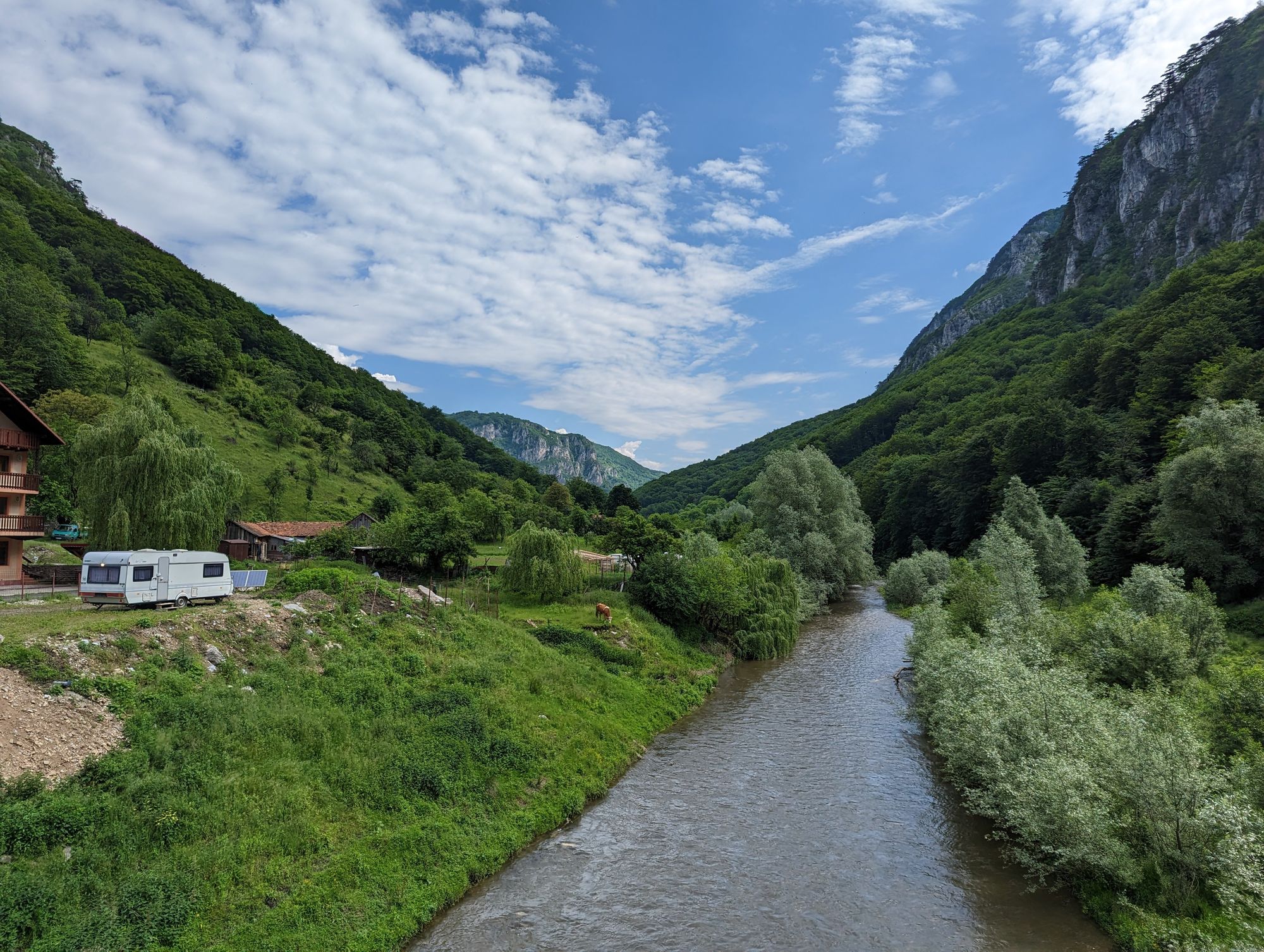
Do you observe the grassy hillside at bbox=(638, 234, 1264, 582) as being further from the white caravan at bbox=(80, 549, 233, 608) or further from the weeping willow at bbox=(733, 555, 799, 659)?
the white caravan at bbox=(80, 549, 233, 608)

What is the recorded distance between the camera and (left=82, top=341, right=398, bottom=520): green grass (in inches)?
2640

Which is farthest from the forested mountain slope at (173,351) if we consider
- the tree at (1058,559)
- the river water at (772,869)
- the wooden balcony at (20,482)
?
the tree at (1058,559)

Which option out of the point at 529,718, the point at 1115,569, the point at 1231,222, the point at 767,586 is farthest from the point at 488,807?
the point at 1231,222

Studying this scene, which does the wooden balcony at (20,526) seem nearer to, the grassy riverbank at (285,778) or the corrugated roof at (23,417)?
the corrugated roof at (23,417)

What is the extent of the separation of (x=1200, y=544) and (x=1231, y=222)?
98.0 m

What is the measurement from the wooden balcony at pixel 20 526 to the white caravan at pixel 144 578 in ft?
38.7

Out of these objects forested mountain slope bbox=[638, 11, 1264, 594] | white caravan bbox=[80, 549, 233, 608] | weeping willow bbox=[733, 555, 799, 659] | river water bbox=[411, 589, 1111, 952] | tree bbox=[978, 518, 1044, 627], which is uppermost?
forested mountain slope bbox=[638, 11, 1264, 594]

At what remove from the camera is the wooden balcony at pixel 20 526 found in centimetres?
2512

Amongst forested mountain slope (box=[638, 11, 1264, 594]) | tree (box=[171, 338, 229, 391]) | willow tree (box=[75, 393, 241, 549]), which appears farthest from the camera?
tree (box=[171, 338, 229, 391])

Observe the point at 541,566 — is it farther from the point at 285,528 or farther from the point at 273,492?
the point at 273,492

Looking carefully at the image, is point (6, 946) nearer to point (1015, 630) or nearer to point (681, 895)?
point (681, 895)

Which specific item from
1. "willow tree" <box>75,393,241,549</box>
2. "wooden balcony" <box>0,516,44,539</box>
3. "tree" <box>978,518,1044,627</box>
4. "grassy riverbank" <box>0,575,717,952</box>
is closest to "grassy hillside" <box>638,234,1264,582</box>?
"tree" <box>978,518,1044,627</box>

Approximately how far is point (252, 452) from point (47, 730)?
71.4 metres

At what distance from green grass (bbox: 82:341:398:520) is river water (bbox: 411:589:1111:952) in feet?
199
